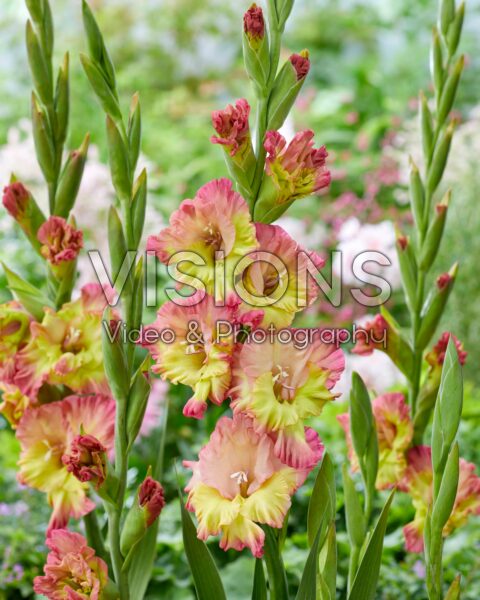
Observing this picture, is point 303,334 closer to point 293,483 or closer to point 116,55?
point 293,483

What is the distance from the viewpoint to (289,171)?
536mm

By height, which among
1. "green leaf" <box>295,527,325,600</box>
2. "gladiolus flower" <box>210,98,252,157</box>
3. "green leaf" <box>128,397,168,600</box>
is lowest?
"green leaf" <box>128,397,168,600</box>

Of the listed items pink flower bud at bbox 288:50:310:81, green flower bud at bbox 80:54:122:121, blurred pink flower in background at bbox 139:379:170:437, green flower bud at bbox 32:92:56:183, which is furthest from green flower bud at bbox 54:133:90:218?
blurred pink flower in background at bbox 139:379:170:437

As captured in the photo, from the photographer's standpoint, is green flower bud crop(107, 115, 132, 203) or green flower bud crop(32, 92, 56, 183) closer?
green flower bud crop(107, 115, 132, 203)

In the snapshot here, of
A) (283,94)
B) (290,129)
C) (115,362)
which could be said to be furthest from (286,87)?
(290,129)

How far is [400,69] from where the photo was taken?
393cm

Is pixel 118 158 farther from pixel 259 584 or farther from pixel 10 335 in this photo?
pixel 259 584

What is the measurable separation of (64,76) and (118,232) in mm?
206

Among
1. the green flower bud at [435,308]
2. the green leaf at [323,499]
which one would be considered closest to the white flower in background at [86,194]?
the green flower bud at [435,308]

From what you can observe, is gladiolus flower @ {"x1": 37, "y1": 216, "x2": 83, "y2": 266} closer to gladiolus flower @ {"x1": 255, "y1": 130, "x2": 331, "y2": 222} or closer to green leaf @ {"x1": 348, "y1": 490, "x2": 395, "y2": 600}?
gladiolus flower @ {"x1": 255, "y1": 130, "x2": 331, "y2": 222}

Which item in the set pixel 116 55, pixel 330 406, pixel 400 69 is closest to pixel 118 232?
pixel 330 406

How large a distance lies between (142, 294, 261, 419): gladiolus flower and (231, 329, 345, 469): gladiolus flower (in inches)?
0.5

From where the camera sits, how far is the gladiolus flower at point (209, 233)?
0.52 m

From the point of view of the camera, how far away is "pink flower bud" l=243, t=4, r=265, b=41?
541mm
